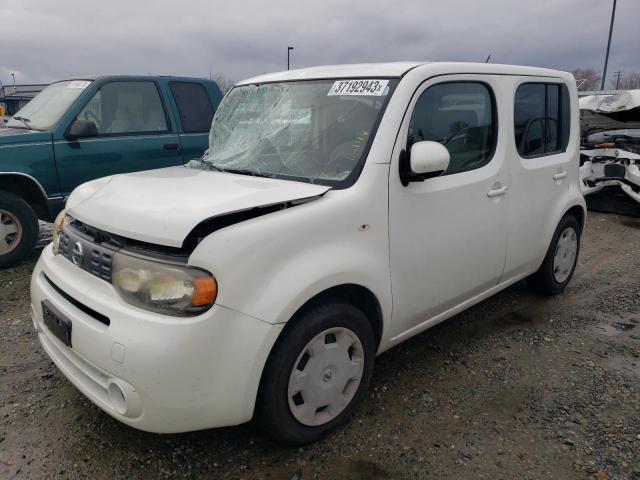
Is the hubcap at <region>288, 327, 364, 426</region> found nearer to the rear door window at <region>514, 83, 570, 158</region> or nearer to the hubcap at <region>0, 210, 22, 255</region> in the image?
the rear door window at <region>514, 83, 570, 158</region>

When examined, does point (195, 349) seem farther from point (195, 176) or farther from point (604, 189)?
point (604, 189)

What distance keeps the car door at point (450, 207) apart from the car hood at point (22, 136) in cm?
400

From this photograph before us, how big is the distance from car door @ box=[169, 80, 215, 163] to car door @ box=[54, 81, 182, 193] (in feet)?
0.45

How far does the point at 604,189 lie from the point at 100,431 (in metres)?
8.22

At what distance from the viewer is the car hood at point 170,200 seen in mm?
2022

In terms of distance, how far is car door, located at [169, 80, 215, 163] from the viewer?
568cm

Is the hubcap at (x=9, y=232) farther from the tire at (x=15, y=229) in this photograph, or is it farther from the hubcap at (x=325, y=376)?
the hubcap at (x=325, y=376)

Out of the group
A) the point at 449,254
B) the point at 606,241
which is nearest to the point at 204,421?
the point at 449,254

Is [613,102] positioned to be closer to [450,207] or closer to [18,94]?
[450,207]

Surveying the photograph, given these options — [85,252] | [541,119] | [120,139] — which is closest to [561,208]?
[541,119]

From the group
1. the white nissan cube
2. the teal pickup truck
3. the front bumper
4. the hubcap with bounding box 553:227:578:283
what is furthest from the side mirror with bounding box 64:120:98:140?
the hubcap with bounding box 553:227:578:283

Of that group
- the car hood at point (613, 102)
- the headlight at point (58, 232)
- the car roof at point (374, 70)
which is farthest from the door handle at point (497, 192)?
the car hood at point (613, 102)

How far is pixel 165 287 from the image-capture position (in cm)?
198

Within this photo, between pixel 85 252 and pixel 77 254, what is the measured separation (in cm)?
9
